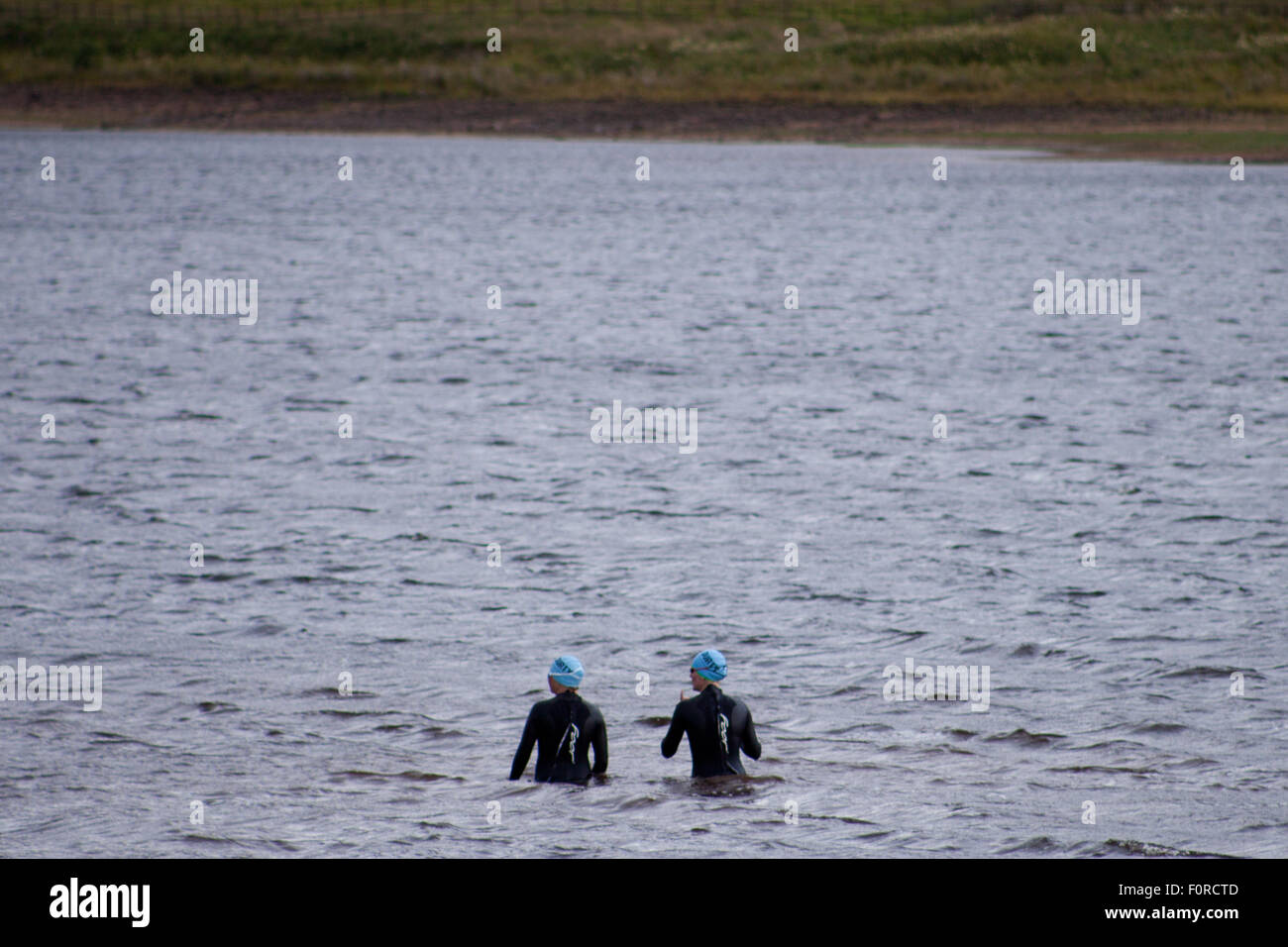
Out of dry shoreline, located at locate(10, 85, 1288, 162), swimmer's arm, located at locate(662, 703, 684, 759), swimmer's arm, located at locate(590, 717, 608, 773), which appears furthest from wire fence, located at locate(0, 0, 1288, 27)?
swimmer's arm, located at locate(590, 717, 608, 773)

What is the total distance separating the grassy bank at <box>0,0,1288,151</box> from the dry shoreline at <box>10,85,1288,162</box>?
39 centimetres

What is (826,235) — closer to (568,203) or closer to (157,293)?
(568,203)

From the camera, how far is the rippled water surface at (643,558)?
2041cm

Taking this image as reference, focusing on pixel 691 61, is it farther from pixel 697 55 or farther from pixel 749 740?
pixel 749 740

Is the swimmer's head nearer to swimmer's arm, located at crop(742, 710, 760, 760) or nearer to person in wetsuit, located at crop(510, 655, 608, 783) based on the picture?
person in wetsuit, located at crop(510, 655, 608, 783)

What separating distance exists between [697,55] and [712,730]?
128 meters

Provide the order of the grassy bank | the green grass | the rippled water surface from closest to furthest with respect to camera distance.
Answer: the rippled water surface
the grassy bank
the green grass

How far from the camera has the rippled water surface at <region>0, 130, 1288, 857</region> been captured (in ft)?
66.9

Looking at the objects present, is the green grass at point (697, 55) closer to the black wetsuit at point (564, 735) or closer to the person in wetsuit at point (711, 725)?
the person in wetsuit at point (711, 725)

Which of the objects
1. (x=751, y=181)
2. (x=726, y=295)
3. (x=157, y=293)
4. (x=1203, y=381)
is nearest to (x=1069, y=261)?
(x=726, y=295)

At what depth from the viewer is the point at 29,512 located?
35281 millimetres

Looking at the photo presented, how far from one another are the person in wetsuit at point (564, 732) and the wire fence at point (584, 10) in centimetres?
13995

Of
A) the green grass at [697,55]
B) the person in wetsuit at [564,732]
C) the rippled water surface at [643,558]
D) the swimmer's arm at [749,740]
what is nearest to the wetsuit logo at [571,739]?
the person in wetsuit at [564,732]

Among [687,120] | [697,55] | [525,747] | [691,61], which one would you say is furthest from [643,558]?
[697,55]
